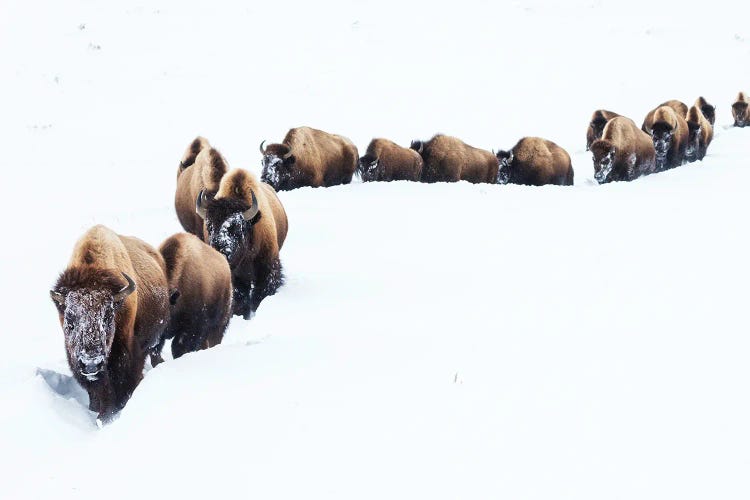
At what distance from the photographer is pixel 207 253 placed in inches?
231

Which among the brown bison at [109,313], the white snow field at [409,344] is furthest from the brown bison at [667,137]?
the brown bison at [109,313]

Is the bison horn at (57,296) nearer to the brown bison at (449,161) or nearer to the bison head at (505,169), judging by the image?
the brown bison at (449,161)

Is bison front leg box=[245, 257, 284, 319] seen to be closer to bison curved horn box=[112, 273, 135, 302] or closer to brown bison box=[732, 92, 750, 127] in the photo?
bison curved horn box=[112, 273, 135, 302]

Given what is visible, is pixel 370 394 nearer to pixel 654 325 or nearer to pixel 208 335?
pixel 654 325

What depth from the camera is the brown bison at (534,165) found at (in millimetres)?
13797

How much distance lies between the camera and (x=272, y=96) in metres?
20.5

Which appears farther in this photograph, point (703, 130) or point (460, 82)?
point (460, 82)

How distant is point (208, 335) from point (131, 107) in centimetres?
1440

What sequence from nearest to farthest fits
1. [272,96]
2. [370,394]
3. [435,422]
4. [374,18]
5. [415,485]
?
[415,485], [435,422], [370,394], [272,96], [374,18]

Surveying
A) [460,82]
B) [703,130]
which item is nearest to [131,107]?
[460,82]

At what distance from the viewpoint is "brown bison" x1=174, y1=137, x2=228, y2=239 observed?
8289 millimetres

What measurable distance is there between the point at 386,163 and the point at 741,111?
1547 centimetres

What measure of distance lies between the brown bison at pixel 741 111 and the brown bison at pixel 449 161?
43.6 feet

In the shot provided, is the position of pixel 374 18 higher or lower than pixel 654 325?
higher
